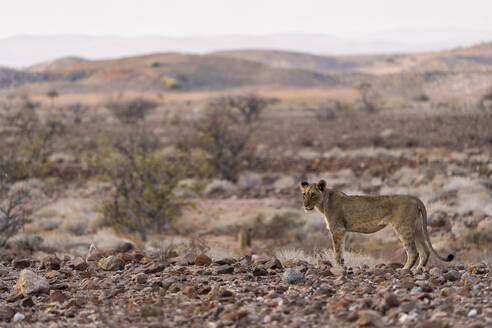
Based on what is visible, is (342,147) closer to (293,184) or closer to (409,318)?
(293,184)

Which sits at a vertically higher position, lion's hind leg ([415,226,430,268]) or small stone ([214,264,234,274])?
lion's hind leg ([415,226,430,268])

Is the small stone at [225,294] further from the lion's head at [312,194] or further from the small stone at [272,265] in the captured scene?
the lion's head at [312,194]

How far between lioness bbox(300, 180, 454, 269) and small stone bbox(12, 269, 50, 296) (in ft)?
9.54

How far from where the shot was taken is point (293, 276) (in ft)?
19.3

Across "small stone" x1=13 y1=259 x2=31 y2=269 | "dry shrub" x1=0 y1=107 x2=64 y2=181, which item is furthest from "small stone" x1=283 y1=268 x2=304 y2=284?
"dry shrub" x1=0 y1=107 x2=64 y2=181

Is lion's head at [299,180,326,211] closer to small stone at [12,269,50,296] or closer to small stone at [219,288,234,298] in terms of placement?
small stone at [219,288,234,298]

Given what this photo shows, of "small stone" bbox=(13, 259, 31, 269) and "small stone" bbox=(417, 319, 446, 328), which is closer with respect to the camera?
"small stone" bbox=(417, 319, 446, 328)

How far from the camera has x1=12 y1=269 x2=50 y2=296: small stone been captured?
233 inches

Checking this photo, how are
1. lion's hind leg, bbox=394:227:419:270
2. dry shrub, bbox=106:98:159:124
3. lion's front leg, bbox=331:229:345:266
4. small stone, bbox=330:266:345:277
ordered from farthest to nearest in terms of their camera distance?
dry shrub, bbox=106:98:159:124, lion's front leg, bbox=331:229:345:266, lion's hind leg, bbox=394:227:419:270, small stone, bbox=330:266:345:277

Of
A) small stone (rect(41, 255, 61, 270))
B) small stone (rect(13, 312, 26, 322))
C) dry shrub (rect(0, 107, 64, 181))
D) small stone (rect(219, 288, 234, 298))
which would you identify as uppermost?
small stone (rect(219, 288, 234, 298))

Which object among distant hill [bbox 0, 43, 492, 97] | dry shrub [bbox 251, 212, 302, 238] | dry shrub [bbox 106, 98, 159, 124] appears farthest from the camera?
distant hill [bbox 0, 43, 492, 97]

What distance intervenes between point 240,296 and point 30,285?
2.17 meters

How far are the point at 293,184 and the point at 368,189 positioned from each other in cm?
266

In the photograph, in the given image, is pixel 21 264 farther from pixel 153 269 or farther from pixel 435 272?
pixel 435 272
